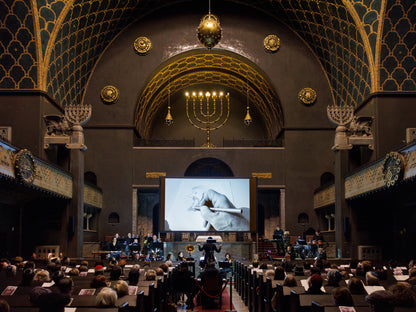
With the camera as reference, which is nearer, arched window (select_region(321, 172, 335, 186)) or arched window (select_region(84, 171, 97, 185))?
arched window (select_region(84, 171, 97, 185))

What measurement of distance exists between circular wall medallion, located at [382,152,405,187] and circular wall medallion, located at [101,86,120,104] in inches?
727

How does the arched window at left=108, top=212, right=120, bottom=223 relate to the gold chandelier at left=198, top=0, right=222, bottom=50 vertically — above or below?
below

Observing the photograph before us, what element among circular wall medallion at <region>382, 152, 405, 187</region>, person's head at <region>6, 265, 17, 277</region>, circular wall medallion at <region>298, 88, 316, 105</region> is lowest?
person's head at <region>6, 265, 17, 277</region>

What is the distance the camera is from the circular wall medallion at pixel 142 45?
33.0 meters

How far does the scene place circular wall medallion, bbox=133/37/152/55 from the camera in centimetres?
3297

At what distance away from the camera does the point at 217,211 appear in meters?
29.4

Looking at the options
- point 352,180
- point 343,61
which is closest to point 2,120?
point 352,180

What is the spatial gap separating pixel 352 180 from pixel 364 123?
3230mm

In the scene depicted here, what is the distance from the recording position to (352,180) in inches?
915

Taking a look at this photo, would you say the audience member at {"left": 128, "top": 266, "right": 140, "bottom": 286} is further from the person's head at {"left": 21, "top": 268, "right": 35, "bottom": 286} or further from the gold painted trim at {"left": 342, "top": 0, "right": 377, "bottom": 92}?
the gold painted trim at {"left": 342, "top": 0, "right": 377, "bottom": 92}

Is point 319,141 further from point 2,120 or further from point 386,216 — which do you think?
point 2,120

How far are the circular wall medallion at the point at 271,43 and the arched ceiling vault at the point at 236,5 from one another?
4.05 ft

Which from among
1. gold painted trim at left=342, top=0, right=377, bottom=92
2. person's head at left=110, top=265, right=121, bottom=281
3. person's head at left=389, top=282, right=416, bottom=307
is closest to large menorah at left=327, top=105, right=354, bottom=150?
gold painted trim at left=342, top=0, right=377, bottom=92

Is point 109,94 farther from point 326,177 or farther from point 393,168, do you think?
point 393,168
